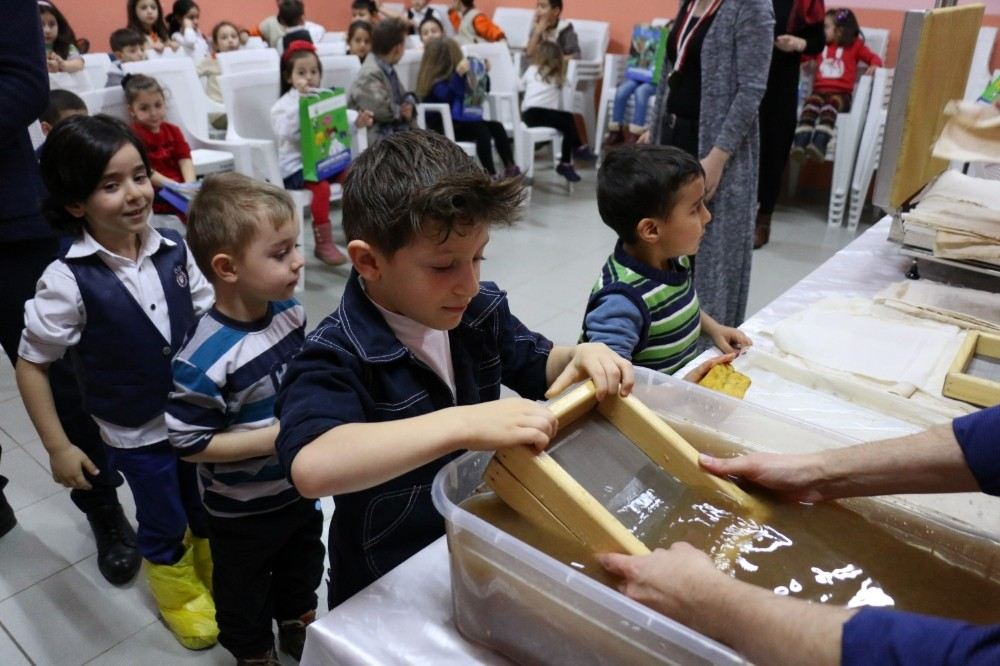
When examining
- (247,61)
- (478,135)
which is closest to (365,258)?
(247,61)

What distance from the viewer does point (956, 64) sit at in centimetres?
179

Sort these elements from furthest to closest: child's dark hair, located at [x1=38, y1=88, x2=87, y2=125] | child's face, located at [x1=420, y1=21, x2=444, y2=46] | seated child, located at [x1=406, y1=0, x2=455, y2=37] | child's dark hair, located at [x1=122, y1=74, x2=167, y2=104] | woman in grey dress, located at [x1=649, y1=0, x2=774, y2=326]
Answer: seated child, located at [x1=406, y1=0, x2=455, y2=37] < child's face, located at [x1=420, y1=21, x2=444, y2=46] < child's dark hair, located at [x1=122, y1=74, x2=167, y2=104] < child's dark hair, located at [x1=38, y1=88, x2=87, y2=125] < woman in grey dress, located at [x1=649, y1=0, x2=774, y2=326]

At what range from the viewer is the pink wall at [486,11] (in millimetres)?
4785

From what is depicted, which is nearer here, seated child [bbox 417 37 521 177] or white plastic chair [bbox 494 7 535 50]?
seated child [bbox 417 37 521 177]

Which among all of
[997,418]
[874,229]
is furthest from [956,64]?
[997,418]

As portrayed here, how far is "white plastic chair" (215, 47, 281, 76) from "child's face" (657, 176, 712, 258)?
3215mm

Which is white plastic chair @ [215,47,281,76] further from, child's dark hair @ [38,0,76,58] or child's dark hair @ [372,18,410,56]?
child's dark hair @ [38,0,76,58]

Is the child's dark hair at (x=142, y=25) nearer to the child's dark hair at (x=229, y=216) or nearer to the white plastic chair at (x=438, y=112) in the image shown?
the white plastic chair at (x=438, y=112)

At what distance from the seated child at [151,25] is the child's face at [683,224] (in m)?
4.89

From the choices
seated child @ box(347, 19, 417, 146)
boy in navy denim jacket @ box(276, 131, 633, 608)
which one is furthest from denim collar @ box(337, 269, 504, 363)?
seated child @ box(347, 19, 417, 146)

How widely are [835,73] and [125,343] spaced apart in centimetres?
442

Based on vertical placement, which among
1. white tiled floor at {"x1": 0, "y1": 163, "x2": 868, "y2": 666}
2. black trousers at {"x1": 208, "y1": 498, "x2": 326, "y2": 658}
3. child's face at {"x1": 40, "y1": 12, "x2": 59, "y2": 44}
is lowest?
white tiled floor at {"x1": 0, "y1": 163, "x2": 868, "y2": 666}

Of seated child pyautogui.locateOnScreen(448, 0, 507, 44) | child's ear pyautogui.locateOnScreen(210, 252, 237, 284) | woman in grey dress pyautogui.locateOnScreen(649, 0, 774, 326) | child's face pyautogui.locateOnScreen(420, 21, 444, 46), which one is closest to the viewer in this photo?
child's ear pyautogui.locateOnScreen(210, 252, 237, 284)

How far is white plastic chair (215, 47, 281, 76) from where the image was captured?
4.06 m
